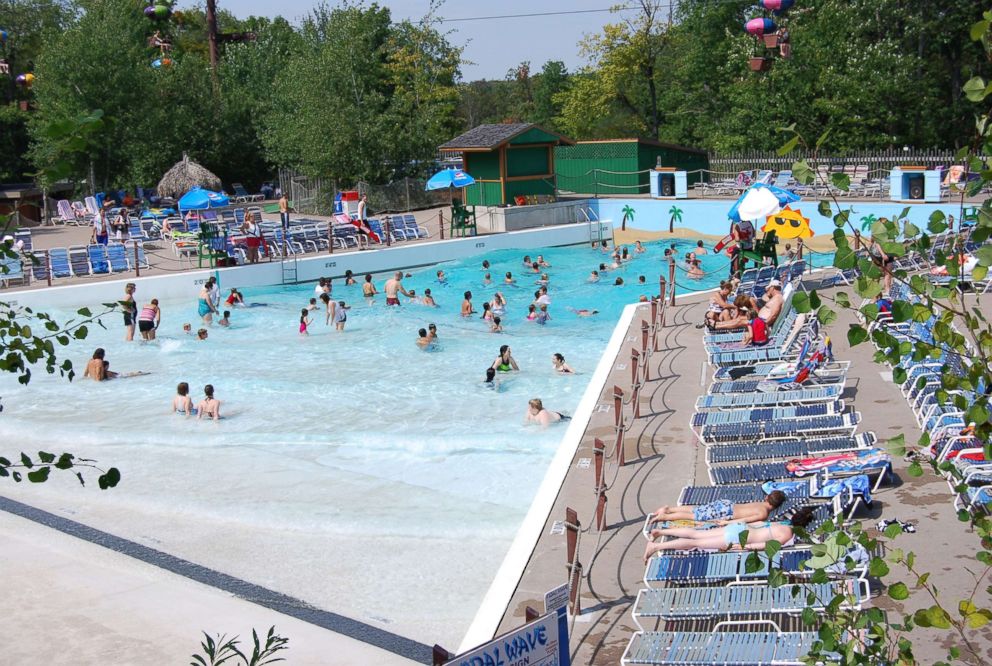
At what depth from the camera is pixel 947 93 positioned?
113 feet

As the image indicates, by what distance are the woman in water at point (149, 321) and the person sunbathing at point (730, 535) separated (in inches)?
525

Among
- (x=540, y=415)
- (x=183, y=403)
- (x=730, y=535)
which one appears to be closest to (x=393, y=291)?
(x=183, y=403)

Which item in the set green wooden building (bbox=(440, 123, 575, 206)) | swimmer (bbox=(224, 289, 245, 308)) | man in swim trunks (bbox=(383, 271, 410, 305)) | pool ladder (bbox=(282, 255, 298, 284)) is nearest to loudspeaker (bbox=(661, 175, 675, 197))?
green wooden building (bbox=(440, 123, 575, 206))

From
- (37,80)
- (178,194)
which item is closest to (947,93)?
(178,194)

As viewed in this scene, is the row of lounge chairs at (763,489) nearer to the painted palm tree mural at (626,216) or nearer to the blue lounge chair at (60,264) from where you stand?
the blue lounge chair at (60,264)

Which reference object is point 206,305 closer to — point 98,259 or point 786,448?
point 98,259

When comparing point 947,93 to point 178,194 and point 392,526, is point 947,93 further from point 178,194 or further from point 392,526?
point 392,526

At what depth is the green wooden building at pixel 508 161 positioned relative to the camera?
29.4 meters

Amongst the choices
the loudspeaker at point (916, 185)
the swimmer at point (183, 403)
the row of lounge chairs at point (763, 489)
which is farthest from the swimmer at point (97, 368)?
the loudspeaker at point (916, 185)

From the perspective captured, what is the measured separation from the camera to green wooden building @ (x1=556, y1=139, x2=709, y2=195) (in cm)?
3164

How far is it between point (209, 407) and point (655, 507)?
7.40m

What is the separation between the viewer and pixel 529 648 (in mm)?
4781

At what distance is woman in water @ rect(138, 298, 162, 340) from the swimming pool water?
26cm

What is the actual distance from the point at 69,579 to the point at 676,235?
72.0ft
